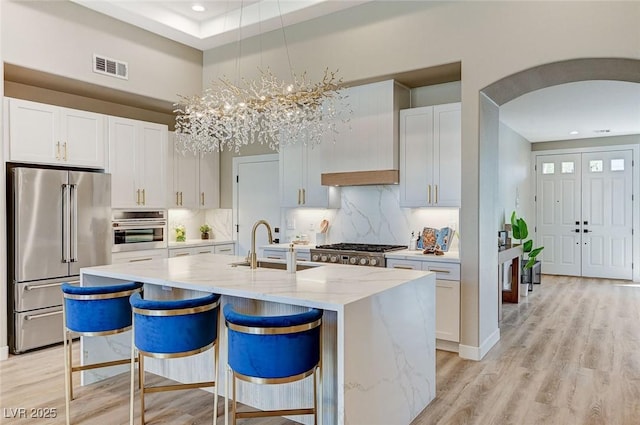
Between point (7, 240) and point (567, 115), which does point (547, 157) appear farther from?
point (7, 240)

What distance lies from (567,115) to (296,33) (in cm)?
461

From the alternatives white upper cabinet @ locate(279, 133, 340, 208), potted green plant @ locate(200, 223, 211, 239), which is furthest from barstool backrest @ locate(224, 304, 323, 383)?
potted green plant @ locate(200, 223, 211, 239)

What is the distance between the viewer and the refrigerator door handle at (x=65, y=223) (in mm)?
4480

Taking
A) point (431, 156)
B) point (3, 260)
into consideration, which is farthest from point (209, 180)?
point (431, 156)

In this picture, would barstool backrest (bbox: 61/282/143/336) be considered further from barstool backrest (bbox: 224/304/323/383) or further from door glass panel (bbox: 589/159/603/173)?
door glass panel (bbox: 589/159/603/173)

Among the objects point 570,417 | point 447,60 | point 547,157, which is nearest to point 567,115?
point 547,157

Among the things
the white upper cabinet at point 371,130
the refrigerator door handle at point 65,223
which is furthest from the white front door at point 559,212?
the refrigerator door handle at point 65,223

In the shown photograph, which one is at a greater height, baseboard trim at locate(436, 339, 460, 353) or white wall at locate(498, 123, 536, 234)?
white wall at locate(498, 123, 536, 234)

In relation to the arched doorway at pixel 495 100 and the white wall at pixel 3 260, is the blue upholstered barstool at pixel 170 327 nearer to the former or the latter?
the white wall at pixel 3 260

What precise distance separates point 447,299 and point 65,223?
156 inches

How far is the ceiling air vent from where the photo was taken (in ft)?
15.7

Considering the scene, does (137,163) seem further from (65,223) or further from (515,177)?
(515,177)

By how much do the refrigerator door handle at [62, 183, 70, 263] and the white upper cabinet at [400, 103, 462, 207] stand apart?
3547mm

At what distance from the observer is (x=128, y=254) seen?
5176 millimetres
